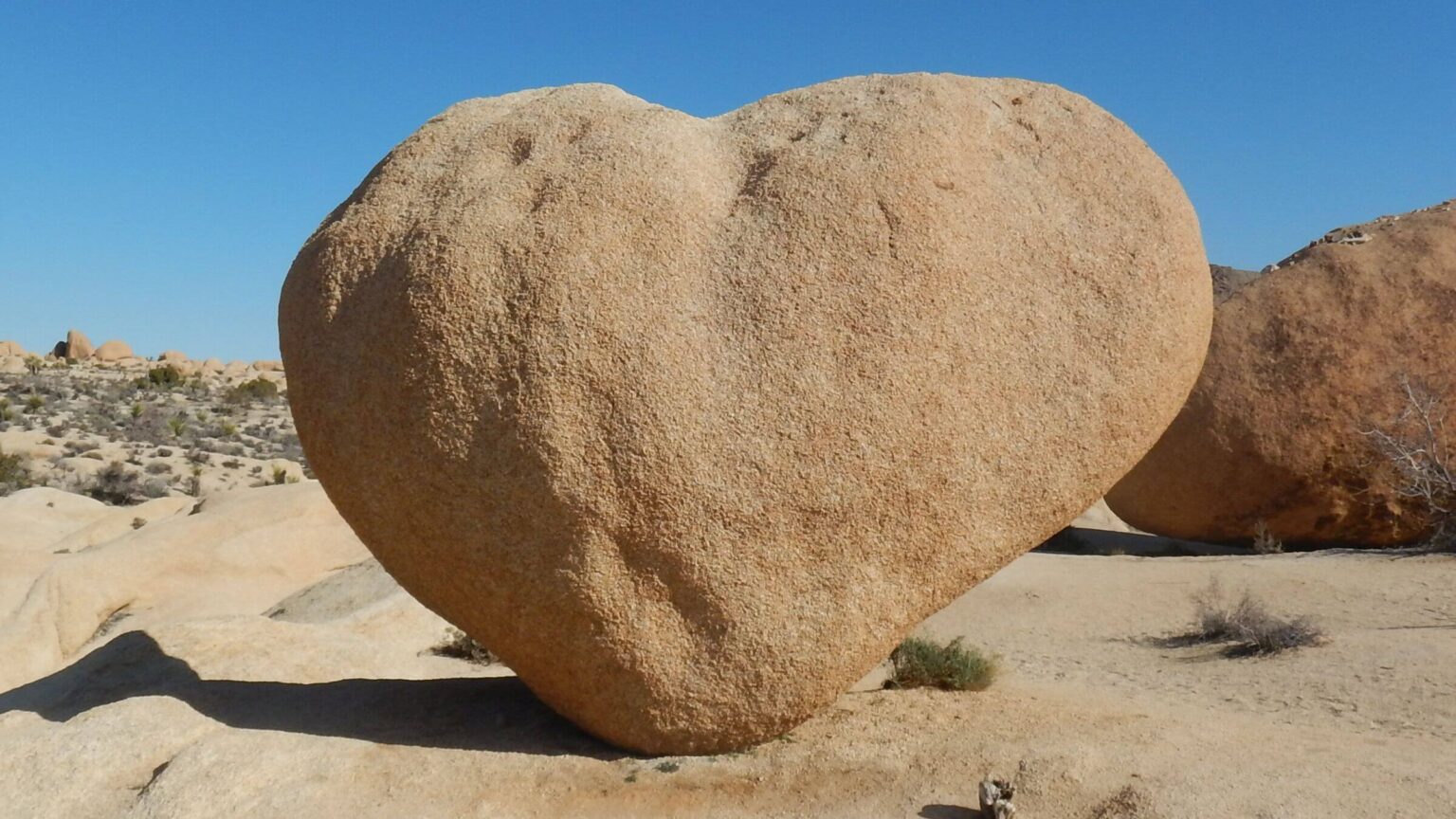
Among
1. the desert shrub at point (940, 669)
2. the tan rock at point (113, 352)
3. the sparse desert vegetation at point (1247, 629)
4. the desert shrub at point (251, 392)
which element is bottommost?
the sparse desert vegetation at point (1247, 629)

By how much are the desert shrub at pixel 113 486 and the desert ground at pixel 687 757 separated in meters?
9.68

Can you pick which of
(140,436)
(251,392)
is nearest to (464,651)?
(140,436)

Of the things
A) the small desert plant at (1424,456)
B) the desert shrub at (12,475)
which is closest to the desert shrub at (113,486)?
the desert shrub at (12,475)

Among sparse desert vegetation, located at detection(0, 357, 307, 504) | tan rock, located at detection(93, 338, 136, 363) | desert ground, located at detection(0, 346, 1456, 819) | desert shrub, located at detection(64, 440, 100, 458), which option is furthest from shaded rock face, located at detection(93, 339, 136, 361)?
desert ground, located at detection(0, 346, 1456, 819)

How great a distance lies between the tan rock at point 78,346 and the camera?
5281 centimetres

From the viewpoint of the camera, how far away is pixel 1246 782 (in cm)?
419

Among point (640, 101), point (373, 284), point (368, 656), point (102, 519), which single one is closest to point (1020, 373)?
point (640, 101)

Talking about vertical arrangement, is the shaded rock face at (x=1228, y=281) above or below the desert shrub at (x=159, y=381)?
below

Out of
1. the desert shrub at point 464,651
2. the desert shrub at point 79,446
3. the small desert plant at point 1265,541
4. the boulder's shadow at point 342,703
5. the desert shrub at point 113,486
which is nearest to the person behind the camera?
the boulder's shadow at point 342,703

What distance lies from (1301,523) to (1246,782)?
875 cm

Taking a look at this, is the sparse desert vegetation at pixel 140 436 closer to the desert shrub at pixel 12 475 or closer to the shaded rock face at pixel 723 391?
the desert shrub at pixel 12 475

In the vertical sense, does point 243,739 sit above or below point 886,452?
below

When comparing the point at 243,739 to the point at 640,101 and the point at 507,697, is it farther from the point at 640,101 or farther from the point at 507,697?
the point at 640,101

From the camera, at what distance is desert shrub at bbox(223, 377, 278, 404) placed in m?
32.5
